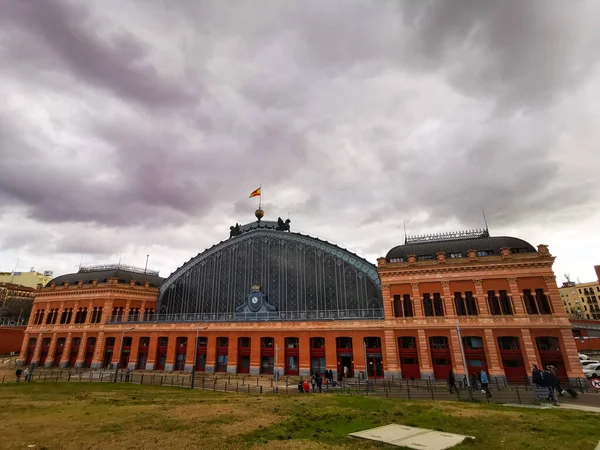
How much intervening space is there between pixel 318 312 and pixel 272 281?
10.8 metres

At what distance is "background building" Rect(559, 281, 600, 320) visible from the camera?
13000 centimetres

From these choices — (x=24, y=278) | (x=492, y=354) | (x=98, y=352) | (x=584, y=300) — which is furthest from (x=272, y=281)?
(x=24, y=278)

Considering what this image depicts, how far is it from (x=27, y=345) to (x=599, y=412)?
96.7 m

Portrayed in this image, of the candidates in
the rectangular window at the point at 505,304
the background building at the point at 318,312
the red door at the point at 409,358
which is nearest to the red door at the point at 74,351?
the background building at the point at 318,312

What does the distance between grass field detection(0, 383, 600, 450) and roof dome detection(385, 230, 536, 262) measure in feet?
87.4

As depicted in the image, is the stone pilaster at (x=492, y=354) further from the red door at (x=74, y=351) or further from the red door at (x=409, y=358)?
the red door at (x=74, y=351)

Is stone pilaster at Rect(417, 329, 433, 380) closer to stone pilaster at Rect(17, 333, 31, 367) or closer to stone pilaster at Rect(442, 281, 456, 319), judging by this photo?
stone pilaster at Rect(442, 281, 456, 319)

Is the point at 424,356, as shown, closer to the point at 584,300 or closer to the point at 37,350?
the point at 37,350

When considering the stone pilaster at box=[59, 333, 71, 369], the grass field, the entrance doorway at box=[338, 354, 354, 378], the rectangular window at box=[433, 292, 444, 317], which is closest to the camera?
the grass field

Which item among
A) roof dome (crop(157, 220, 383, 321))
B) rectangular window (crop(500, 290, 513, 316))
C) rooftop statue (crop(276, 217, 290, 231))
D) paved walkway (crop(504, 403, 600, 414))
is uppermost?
rooftop statue (crop(276, 217, 290, 231))

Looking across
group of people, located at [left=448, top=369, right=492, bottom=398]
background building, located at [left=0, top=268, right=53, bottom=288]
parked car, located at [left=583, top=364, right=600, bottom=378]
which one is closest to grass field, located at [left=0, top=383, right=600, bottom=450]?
group of people, located at [left=448, top=369, right=492, bottom=398]

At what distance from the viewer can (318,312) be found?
52.4m

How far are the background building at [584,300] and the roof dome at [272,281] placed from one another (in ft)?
391

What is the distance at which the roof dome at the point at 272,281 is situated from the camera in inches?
2071
